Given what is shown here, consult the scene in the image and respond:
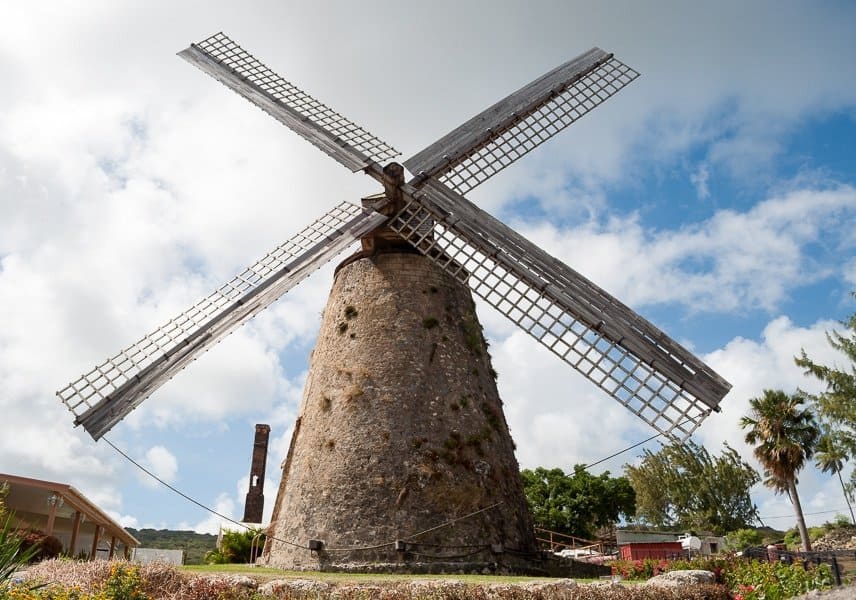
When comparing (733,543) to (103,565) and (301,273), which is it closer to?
(301,273)

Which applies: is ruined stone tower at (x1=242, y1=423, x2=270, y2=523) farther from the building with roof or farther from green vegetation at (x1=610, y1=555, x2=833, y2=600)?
green vegetation at (x1=610, y1=555, x2=833, y2=600)

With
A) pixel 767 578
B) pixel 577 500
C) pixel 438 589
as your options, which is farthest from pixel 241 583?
pixel 577 500

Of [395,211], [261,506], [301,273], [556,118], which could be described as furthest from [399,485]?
[261,506]

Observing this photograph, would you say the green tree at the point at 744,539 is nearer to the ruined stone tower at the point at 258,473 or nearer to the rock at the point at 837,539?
the rock at the point at 837,539

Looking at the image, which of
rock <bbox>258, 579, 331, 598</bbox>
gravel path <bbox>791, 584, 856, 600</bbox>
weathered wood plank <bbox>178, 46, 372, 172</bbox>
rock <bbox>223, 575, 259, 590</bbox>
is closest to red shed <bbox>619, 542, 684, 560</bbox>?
weathered wood plank <bbox>178, 46, 372, 172</bbox>

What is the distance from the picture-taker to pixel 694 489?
159 feet

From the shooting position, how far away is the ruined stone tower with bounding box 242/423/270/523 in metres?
28.8

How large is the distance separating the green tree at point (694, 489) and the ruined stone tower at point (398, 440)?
37860mm

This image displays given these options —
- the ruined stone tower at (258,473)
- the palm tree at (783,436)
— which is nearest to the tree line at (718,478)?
the palm tree at (783,436)

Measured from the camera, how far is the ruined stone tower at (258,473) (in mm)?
Result: 28797

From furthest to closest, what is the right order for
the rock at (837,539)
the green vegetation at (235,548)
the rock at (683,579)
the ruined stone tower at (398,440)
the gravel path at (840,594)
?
1. the rock at (837,539)
2. the green vegetation at (235,548)
3. the ruined stone tower at (398,440)
4. the rock at (683,579)
5. the gravel path at (840,594)

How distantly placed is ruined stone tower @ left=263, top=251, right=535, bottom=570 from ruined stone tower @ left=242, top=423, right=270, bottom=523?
1617cm

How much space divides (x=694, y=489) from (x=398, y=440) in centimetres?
4320

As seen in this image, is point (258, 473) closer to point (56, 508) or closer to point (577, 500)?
point (56, 508)
